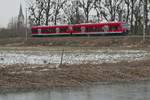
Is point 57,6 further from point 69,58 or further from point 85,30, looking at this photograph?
point 69,58

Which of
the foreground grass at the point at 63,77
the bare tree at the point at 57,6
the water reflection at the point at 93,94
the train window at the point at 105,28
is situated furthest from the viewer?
the bare tree at the point at 57,6

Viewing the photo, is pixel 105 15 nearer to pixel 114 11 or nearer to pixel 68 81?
pixel 114 11

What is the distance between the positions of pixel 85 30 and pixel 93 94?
65149mm

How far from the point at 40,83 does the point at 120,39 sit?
52.4 metres

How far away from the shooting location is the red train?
247ft

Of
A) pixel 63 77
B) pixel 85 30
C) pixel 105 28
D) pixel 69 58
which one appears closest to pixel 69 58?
pixel 69 58

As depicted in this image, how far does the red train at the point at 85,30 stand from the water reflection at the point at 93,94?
57416 millimetres

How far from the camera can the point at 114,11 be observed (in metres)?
101

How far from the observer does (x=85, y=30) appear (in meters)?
80.5

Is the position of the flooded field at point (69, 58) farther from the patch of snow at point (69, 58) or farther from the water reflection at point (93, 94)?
the water reflection at point (93, 94)

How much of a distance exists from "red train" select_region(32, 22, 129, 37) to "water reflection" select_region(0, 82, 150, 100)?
5742cm

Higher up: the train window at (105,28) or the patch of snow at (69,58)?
the train window at (105,28)

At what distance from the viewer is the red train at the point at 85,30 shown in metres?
75.4

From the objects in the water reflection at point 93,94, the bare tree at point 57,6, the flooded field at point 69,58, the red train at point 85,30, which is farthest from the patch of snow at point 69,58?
the bare tree at point 57,6
